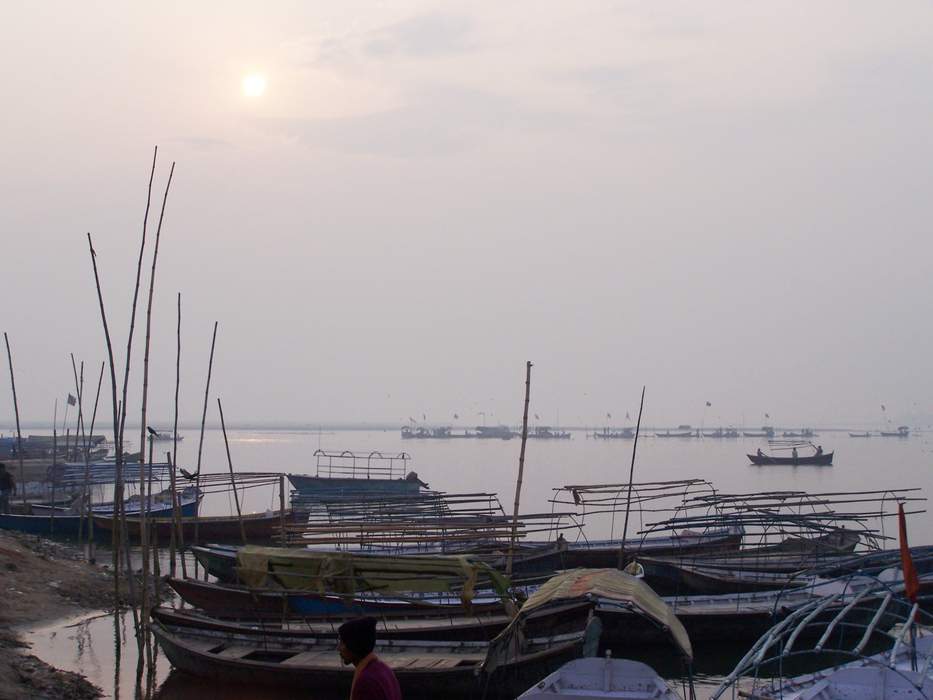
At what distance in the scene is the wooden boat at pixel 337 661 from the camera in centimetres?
1109

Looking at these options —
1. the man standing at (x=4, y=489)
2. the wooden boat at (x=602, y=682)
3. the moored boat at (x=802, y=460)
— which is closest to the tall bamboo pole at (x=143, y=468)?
the wooden boat at (x=602, y=682)

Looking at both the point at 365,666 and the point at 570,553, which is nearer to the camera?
the point at 365,666

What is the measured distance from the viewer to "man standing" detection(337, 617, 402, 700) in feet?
16.9

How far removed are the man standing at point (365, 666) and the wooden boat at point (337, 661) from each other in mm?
5546

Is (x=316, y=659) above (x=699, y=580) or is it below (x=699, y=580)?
below

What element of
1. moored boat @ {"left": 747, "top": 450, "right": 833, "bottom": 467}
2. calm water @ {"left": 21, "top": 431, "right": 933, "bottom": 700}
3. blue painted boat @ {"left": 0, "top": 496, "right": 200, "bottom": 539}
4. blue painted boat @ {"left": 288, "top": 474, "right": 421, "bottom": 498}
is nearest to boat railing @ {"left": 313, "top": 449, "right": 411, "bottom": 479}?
blue painted boat @ {"left": 288, "top": 474, "right": 421, "bottom": 498}

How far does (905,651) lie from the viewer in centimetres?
1020

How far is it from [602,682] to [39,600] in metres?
10.6

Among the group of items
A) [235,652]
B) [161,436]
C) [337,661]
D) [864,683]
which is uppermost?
[864,683]

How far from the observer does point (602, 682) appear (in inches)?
361

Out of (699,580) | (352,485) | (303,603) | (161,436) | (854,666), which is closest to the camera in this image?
(854,666)

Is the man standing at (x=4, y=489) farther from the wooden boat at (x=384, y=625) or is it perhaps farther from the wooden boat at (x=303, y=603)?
the wooden boat at (x=384, y=625)

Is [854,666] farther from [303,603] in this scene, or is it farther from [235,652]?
[303,603]

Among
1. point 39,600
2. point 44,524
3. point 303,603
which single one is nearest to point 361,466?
point 44,524
